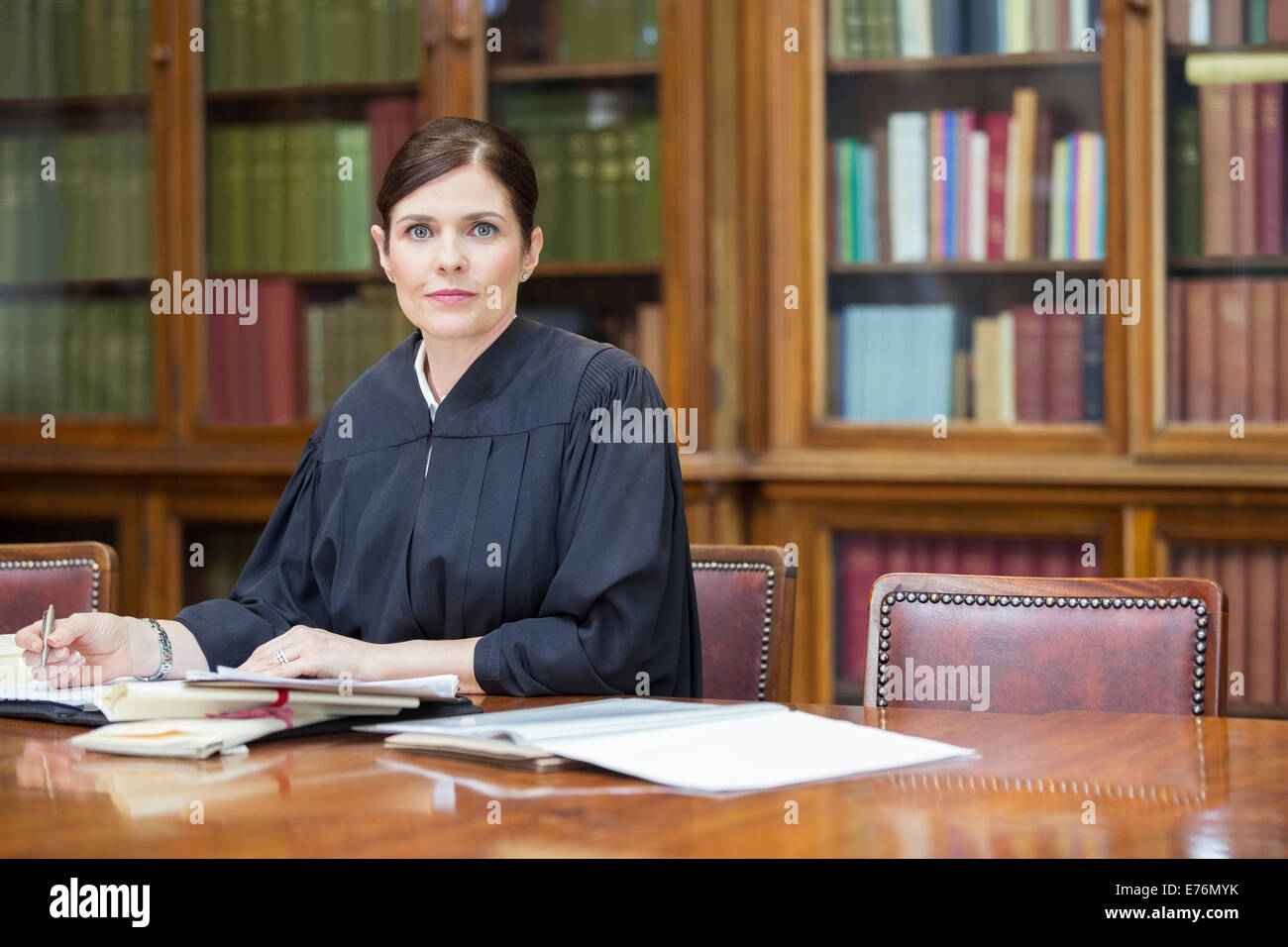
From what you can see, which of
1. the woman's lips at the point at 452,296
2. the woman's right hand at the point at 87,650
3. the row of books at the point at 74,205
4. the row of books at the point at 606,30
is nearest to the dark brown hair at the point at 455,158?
the woman's lips at the point at 452,296

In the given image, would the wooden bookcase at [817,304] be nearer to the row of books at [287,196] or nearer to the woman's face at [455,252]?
the row of books at [287,196]

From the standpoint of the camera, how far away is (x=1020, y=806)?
1117mm

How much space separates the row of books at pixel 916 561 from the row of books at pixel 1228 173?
2.26 ft

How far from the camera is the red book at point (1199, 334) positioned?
3256mm

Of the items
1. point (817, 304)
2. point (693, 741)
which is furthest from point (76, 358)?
point (693, 741)

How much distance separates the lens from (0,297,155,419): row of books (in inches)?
153

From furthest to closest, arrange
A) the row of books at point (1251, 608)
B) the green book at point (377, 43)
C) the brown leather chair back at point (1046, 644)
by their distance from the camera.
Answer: the green book at point (377, 43) → the row of books at point (1251, 608) → the brown leather chair back at point (1046, 644)

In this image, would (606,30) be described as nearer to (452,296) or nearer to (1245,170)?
(1245,170)

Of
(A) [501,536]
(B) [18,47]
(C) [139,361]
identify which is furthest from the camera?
(B) [18,47]

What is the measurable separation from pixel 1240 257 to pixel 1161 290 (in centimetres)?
18

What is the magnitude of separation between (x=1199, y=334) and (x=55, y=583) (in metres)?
2.30

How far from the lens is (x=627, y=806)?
1.11m
